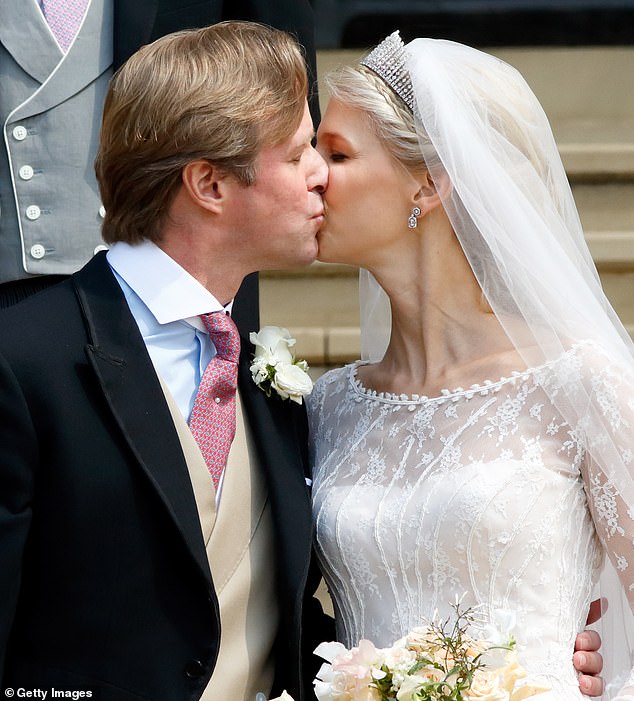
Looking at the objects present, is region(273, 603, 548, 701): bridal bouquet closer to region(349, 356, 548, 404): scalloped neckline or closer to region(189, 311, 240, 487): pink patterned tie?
region(189, 311, 240, 487): pink patterned tie

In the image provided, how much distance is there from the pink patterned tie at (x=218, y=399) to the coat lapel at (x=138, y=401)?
0.11 meters

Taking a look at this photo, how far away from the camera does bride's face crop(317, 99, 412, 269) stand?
113 inches

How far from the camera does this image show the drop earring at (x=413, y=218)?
2875mm

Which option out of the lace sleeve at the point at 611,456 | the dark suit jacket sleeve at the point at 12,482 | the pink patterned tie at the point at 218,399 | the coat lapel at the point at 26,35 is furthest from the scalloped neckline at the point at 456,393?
the coat lapel at the point at 26,35

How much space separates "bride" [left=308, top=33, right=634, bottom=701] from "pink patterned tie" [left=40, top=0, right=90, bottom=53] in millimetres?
647

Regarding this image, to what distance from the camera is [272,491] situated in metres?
2.57

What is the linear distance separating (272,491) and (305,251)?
54 centimetres

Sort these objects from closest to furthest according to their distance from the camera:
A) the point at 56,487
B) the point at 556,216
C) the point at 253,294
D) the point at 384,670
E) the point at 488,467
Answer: the point at 384,670 → the point at 56,487 → the point at 488,467 → the point at 556,216 → the point at 253,294

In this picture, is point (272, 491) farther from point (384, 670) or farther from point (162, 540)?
point (384, 670)

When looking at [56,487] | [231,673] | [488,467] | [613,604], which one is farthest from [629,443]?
[56,487]

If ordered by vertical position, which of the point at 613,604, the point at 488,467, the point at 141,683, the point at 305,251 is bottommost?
the point at 613,604

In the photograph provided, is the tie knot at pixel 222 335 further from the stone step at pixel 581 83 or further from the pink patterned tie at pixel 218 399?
the stone step at pixel 581 83

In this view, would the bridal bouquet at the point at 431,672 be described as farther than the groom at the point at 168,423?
No

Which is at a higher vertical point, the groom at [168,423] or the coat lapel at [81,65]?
the coat lapel at [81,65]
